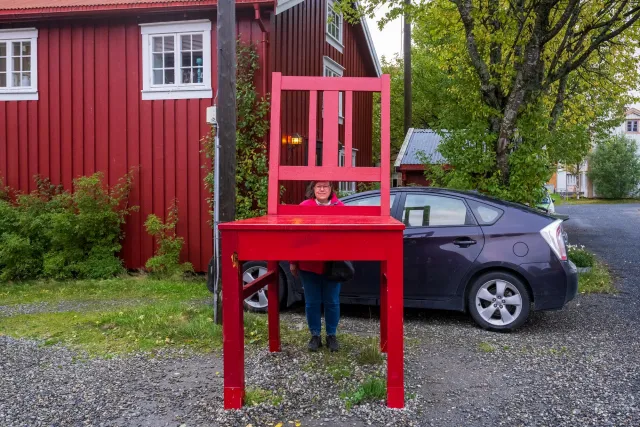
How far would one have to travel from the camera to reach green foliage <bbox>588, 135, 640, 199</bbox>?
157 feet

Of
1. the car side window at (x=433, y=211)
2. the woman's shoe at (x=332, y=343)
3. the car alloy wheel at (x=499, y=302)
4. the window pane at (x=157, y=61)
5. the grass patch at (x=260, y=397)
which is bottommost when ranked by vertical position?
the grass patch at (x=260, y=397)

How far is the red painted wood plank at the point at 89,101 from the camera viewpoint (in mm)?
10242

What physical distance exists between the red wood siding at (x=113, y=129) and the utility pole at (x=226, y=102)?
13.2ft

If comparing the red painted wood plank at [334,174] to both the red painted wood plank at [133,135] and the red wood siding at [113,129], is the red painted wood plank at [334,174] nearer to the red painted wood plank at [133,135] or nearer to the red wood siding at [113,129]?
the red wood siding at [113,129]

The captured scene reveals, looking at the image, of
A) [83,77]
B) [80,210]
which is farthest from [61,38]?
[80,210]

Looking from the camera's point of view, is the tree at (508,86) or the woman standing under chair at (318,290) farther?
the tree at (508,86)

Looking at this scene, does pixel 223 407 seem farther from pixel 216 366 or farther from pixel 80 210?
pixel 80 210

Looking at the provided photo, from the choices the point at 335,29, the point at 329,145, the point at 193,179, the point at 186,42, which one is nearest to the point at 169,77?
the point at 186,42

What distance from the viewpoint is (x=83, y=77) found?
407 inches

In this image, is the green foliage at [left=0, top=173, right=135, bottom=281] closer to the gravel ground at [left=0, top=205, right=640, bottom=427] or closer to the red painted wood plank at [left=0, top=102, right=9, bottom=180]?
the red painted wood plank at [left=0, top=102, right=9, bottom=180]

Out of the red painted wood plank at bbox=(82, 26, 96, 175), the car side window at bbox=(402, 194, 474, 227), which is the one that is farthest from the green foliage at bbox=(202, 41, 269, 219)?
the car side window at bbox=(402, 194, 474, 227)

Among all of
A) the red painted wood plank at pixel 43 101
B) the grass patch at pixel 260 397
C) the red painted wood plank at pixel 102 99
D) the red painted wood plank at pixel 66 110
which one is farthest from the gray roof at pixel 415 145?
the grass patch at pixel 260 397

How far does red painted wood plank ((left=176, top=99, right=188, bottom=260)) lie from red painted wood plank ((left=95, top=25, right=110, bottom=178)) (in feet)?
4.54

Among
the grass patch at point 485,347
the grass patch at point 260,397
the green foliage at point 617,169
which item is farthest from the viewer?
the green foliage at point 617,169
